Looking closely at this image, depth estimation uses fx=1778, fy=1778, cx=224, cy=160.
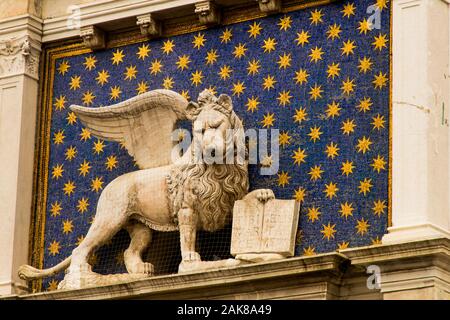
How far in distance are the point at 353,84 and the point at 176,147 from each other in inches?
69.5

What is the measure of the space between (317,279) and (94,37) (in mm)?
3621

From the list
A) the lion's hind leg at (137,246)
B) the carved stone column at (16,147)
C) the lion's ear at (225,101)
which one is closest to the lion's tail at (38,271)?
the carved stone column at (16,147)

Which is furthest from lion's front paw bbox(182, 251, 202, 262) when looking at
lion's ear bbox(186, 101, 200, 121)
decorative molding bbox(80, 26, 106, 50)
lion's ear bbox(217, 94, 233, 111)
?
decorative molding bbox(80, 26, 106, 50)

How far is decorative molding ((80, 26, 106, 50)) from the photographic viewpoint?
16.7 meters

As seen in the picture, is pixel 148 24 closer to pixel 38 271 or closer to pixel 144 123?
pixel 144 123

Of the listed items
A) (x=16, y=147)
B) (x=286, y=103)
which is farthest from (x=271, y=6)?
(x=16, y=147)

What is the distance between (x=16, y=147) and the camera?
16.7 m

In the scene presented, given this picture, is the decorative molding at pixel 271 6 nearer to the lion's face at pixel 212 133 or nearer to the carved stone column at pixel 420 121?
the lion's face at pixel 212 133

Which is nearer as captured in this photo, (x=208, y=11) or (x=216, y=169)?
(x=216, y=169)

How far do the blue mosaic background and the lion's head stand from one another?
0.24 metres

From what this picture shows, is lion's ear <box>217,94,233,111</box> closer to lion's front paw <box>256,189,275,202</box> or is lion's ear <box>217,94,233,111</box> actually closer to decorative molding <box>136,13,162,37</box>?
lion's front paw <box>256,189,275,202</box>

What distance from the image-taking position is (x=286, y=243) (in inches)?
590
